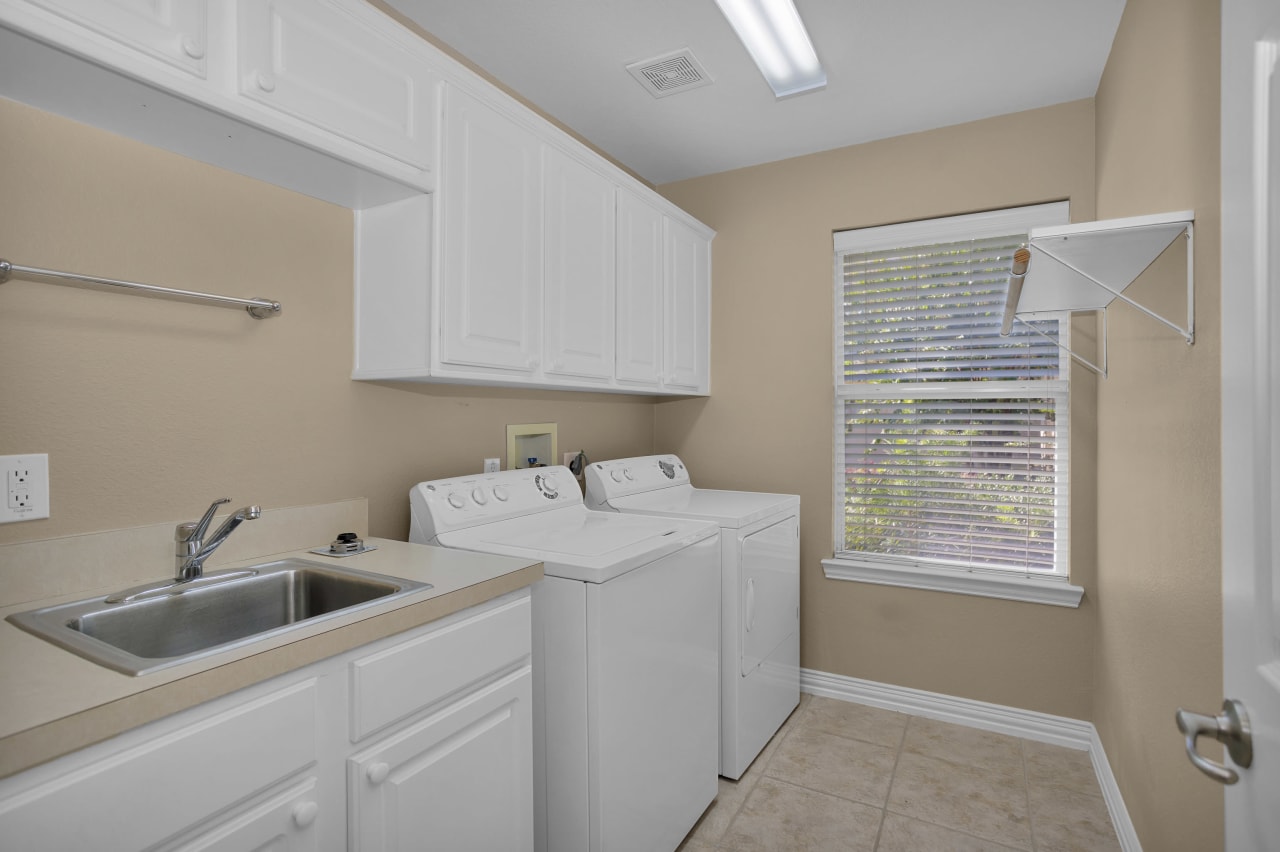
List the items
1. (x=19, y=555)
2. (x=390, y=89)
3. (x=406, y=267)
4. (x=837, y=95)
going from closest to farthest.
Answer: (x=19, y=555) → (x=390, y=89) → (x=406, y=267) → (x=837, y=95)

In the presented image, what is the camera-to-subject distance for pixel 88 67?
Answer: 1.13 metres

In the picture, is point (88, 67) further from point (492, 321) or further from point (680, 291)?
point (680, 291)

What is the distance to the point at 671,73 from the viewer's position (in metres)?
2.37

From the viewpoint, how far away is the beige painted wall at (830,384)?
8.55 ft

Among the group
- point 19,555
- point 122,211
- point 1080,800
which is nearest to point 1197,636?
point 1080,800

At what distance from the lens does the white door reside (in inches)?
25.8

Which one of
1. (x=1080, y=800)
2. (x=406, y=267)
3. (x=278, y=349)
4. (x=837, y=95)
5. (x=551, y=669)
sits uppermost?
(x=837, y=95)

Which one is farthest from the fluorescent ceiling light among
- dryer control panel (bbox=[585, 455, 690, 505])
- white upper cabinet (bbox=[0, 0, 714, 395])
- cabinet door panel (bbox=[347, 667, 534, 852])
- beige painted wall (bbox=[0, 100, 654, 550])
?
cabinet door panel (bbox=[347, 667, 534, 852])

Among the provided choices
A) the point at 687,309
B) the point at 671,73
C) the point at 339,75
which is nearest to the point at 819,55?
the point at 671,73

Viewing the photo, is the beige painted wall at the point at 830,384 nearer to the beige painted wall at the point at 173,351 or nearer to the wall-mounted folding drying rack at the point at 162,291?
the beige painted wall at the point at 173,351

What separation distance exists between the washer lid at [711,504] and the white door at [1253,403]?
1617 millimetres

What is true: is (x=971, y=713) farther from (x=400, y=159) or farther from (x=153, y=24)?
(x=153, y=24)

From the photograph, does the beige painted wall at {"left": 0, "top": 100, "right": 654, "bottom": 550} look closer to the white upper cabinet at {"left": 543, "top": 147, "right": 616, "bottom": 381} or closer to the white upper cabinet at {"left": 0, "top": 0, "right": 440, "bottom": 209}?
the white upper cabinet at {"left": 0, "top": 0, "right": 440, "bottom": 209}

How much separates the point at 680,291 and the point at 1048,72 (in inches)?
62.4
